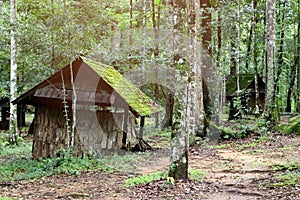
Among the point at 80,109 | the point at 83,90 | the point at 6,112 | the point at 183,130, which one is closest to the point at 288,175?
the point at 183,130

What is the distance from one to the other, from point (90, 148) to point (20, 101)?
112 inches

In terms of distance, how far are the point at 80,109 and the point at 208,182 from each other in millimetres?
5687

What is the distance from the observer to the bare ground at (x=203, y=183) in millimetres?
6676

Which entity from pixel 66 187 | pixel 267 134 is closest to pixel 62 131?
pixel 66 187

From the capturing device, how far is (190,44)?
24.4 ft

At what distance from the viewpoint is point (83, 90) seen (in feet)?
37.7

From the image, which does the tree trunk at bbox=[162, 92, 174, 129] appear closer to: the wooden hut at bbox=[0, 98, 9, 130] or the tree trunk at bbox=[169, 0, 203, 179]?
the wooden hut at bbox=[0, 98, 9, 130]

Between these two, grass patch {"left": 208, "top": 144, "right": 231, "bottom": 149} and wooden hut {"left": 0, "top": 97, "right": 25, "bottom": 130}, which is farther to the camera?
wooden hut {"left": 0, "top": 97, "right": 25, "bottom": 130}

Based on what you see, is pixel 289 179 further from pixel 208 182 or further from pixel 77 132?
pixel 77 132

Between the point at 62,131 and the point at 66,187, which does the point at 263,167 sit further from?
the point at 62,131

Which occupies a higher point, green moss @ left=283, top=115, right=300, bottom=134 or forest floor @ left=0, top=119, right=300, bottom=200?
green moss @ left=283, top=115, right=300, bottom=134

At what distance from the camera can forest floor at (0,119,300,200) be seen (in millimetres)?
6695

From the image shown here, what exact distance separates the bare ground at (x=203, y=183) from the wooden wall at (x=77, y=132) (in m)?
1.77

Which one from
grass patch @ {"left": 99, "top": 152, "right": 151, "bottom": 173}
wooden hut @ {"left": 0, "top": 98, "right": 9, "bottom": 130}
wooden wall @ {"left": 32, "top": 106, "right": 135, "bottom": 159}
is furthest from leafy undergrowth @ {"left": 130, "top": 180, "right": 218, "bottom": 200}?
wooden hut @ {"left": 0, "top": 98, "right": 9, "bottom": 130}
